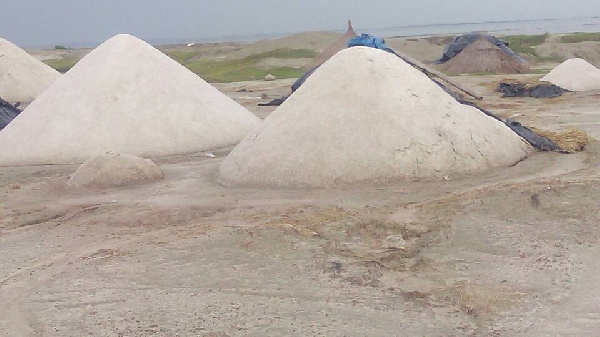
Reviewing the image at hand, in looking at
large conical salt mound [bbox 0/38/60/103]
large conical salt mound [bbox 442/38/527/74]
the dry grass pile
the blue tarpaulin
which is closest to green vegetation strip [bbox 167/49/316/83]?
large conical salt mound [bbox 442/38/527/74]

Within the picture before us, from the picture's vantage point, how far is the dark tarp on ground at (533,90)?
79.6 feet

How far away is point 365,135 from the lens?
32.4 feet

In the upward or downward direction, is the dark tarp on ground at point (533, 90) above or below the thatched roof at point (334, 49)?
below

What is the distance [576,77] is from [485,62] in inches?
455

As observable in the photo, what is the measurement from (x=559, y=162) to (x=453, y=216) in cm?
402

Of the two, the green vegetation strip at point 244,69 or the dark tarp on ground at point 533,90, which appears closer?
the dark tarp on ground at point 533,90

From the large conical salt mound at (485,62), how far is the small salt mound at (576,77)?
31.6 feet

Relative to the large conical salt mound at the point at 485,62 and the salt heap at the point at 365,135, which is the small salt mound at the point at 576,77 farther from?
the salt heap at the point at 365,135

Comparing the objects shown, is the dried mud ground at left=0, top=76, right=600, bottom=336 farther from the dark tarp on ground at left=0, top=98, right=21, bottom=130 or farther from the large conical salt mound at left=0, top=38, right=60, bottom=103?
the large conical salt mound at left=0, top=38, right=60, bottom=103

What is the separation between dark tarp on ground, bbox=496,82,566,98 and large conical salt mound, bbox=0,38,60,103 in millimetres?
18422

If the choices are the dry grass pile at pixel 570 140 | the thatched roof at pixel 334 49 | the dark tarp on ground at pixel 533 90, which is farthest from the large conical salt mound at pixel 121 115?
the dark tarp on ground at pixel 533 90

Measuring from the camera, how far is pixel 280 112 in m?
10.9

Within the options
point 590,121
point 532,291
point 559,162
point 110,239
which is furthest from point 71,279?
point 590,121

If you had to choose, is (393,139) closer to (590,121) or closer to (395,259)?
(395,259)
